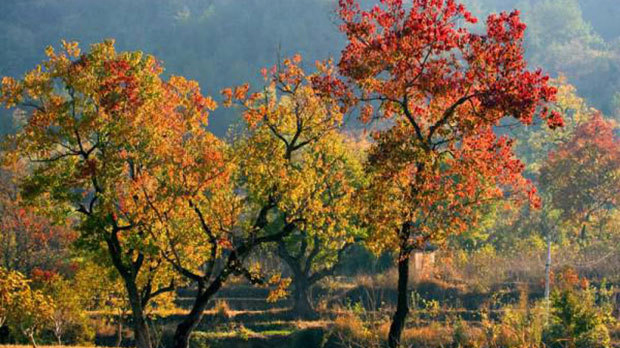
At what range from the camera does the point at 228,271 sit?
904 inches

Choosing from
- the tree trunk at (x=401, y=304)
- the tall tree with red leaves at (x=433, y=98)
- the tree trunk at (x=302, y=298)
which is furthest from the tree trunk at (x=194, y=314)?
the tree trunk at (x=302, y=298)

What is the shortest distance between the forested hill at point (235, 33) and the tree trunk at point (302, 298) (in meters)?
84.2

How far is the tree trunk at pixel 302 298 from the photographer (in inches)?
1535

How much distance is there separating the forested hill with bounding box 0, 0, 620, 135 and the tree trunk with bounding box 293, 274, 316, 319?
84.2m

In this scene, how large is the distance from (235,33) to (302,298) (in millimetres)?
128349

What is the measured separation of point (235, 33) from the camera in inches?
6368

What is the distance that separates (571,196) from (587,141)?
3.50m

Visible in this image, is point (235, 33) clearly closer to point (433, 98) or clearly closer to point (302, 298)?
point (302, 298)

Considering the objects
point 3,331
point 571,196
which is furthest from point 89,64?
point 571,196

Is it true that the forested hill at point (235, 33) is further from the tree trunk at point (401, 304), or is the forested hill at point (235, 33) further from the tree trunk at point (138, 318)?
the tree trunk at point (401, 304)

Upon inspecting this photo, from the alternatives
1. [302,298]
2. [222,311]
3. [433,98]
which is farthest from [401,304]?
[302,298]

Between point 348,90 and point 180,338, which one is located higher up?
point 348,90

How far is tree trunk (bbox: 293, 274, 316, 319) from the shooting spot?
39000mm

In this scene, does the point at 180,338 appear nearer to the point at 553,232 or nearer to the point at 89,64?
the point at 89,64
